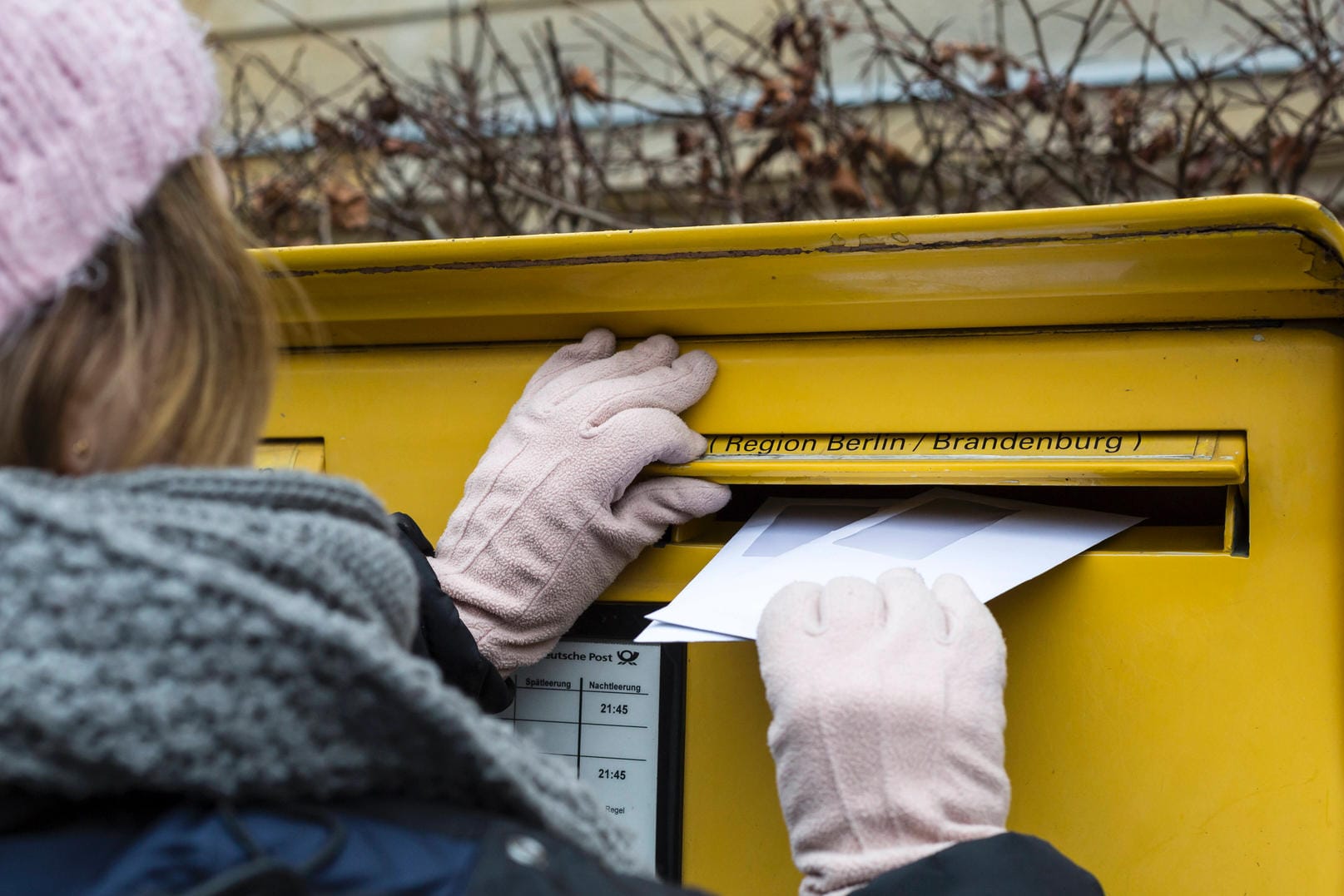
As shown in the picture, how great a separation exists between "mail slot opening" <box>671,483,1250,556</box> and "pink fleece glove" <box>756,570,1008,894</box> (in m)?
0.30

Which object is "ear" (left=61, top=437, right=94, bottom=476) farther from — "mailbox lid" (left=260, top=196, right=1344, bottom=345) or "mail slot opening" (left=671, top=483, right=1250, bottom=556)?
"mail slot opening" (left=671, top=483, right=1250, bottom=556)

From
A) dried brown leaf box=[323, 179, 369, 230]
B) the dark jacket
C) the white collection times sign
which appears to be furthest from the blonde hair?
dried brown leaf box=[323, 179, 369, 230]

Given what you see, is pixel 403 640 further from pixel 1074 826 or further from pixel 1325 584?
pixel 1325 584

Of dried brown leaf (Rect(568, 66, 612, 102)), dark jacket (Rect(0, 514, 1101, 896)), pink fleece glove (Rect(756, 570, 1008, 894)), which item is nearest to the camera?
dark jacket (Rect(0, 514, 1101, 896))

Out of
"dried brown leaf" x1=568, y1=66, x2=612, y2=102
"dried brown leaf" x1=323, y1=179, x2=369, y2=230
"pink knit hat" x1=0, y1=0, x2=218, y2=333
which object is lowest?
"pink knit hat" x1=0, y1=0, x2=218, y2=333

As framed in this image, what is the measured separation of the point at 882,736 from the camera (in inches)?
39.0

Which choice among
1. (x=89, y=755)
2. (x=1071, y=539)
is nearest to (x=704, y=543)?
(x=1071, y=539)

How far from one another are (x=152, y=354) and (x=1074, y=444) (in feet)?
3.04

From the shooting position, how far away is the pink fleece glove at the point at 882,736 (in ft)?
3.23

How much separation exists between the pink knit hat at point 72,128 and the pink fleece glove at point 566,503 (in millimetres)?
618

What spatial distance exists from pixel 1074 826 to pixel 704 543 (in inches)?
20.4

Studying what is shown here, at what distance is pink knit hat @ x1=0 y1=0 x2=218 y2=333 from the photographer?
71 cm

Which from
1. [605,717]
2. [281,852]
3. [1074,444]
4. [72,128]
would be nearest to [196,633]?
[281,852]

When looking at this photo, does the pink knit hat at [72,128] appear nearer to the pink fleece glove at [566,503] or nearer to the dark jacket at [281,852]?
the dark jacket at [281,852]
